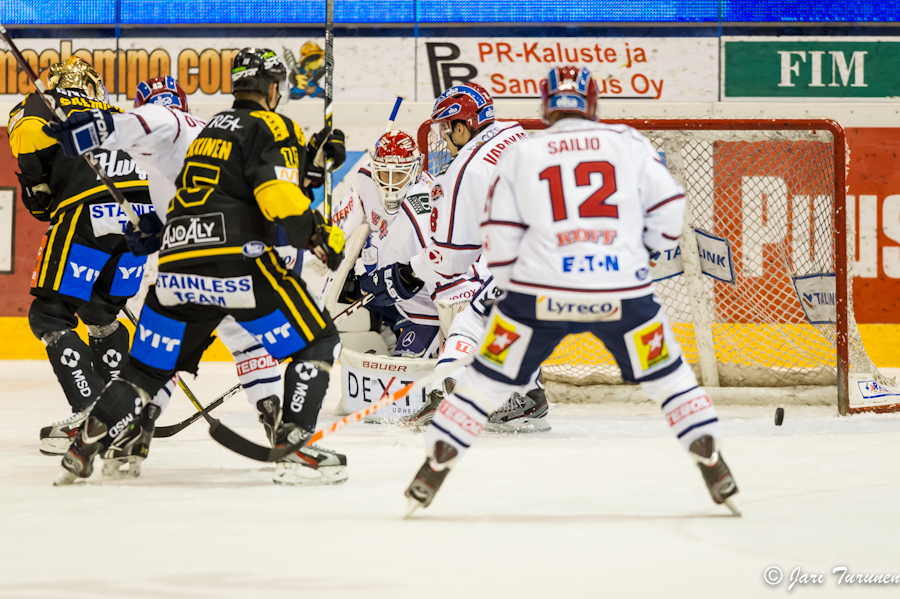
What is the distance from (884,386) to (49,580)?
459 centimetres

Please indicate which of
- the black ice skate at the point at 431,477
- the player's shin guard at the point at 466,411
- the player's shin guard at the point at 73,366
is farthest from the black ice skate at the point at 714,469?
the player's shin guard at the point at 73,366

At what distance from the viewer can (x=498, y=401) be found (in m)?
2.63

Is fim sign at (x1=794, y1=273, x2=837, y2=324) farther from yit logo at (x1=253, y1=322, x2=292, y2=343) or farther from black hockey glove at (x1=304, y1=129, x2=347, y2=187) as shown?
yit logo at (x1=253, y1=322, x2=292, y2=343)

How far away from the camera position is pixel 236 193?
3.08 m

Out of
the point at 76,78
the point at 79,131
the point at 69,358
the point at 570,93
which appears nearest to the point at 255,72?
the point at 79,131

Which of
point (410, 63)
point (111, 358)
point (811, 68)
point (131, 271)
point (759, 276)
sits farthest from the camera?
point (410, 63)

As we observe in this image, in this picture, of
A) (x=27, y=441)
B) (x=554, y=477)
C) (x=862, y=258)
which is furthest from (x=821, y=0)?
(x=27, y=441)

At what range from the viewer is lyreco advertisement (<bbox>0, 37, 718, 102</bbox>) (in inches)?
307

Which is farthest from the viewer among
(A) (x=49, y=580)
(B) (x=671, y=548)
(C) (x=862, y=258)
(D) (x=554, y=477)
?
(C) (x=862, y=258)

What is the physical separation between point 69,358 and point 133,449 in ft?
2.74

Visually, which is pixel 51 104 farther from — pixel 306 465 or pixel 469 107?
pixel 469 107

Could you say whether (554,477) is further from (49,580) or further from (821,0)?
(821,0)

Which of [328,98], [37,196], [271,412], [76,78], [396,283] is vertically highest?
[76,78]

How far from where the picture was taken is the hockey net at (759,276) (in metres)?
5.38
